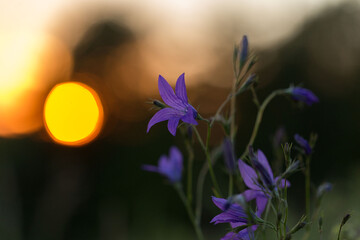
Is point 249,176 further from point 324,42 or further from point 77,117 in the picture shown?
point 324,42

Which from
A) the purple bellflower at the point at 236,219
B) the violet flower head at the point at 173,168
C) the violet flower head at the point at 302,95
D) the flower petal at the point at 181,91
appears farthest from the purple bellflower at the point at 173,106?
the violet flower head at the point at 173,168

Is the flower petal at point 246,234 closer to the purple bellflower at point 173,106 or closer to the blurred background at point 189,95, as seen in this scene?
the purple bellflower at point 173,106

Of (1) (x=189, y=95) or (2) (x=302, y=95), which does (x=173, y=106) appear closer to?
(2) (x=302, y=95)

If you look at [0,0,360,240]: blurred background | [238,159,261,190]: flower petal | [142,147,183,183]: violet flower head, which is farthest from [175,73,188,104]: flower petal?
[0,0,360,240]: blurred background

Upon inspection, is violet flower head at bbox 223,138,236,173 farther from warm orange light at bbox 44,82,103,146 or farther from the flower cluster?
warm orange light at bbox 44,82,103,146

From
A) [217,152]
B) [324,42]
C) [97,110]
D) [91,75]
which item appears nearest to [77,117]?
[97,110]

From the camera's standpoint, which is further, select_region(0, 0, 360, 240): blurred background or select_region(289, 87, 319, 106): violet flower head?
select_region(0, 0, 360, 240): blurred background
